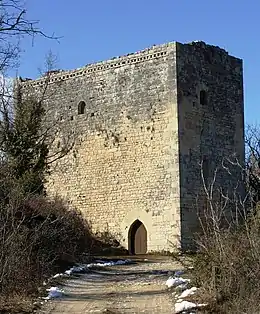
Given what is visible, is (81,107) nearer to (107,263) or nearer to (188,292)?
(107,263)

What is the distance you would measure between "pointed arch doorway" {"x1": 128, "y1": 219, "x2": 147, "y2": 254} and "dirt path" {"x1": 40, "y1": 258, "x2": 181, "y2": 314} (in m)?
7.52

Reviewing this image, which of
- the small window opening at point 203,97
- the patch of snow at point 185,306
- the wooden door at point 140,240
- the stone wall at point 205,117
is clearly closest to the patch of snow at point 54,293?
the patch of snow at point 185,306

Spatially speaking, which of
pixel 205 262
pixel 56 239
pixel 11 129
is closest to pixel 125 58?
pixel 11 129

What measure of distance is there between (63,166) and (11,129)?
200 inches

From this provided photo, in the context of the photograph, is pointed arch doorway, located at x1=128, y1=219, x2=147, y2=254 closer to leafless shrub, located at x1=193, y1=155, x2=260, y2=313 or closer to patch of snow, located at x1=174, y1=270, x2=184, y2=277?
patch of snow, located at x1=174, y1=270, x2=184, y2=277

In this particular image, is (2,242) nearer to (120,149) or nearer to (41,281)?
(41,281)

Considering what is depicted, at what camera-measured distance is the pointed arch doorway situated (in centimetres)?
2686

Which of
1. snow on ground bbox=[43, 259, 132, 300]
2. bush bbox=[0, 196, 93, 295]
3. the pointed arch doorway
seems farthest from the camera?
the pointed arch doorway

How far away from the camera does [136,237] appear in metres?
27.2

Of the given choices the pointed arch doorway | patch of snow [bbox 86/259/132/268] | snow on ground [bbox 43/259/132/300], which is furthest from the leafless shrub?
the pointed arch doorway

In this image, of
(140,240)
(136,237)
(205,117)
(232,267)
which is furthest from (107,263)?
(232,267)

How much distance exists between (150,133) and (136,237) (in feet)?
13.7

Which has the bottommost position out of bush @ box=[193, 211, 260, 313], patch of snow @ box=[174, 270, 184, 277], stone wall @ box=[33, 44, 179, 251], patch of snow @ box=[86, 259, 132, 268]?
patch of snow @ box=[174, 270, 184, 277]

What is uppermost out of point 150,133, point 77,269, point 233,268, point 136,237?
point 150,133
